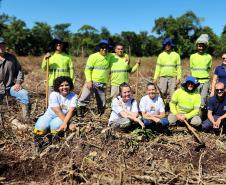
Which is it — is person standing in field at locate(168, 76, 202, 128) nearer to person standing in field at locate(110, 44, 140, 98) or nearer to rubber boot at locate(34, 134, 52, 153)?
person standing in field at locate(110, 44, 140, 98)

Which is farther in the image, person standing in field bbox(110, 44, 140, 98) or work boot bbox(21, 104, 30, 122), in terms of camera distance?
person standing in field bbox(110, 44, 140, 98)

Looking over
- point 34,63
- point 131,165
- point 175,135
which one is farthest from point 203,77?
point 34,63

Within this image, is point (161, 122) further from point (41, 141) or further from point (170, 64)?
point (41, 141)

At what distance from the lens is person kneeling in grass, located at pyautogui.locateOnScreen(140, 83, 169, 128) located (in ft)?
20.3

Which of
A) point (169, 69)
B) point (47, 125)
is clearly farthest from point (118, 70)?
point (47, 125)

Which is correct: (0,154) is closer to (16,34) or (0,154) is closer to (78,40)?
(16,34)


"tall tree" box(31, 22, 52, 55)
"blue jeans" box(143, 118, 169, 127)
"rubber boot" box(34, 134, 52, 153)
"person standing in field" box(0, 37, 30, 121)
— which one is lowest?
"rubber boot" box(34, 134, 52, 153)

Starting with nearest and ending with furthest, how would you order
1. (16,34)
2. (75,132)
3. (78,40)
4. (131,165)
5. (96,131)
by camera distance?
(131,165) → (75,132) → (96,131) → (16,34) → (78,40)

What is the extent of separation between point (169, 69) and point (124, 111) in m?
2.03

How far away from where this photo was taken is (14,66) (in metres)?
6.43

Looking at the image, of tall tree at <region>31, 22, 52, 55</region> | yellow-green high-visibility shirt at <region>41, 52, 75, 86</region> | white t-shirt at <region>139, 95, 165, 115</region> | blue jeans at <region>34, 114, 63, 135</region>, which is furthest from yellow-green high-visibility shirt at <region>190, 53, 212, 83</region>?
tall tree at <region>31, 22, 52, 55</region>

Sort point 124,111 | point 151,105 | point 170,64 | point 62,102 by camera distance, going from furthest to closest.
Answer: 1. point 170,64
2. point 151,105
3. point 124,111
4. point 62,102

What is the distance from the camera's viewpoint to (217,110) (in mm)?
6539

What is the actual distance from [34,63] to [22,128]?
14.7 m
